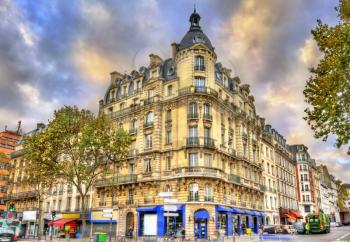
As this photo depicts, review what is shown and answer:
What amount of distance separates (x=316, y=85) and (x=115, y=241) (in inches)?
795

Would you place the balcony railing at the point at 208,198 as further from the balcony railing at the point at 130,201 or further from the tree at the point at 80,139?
the tree at the point at 80,139

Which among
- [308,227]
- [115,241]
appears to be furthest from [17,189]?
[308,227]

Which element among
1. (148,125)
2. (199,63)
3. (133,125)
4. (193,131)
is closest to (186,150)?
(193,131)

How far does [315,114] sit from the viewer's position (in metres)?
18.3

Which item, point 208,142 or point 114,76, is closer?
point 208,142

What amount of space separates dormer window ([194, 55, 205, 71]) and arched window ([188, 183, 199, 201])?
13.7 meters

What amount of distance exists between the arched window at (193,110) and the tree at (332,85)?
19.7 meters

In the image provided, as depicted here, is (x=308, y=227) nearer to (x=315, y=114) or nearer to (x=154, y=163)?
(x=154, y=163)

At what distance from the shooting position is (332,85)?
56.7ft

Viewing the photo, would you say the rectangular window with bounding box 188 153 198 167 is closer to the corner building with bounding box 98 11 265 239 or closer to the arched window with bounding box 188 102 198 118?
the corner building with bounding box 98 11 265 239

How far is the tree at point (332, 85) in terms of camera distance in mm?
17047

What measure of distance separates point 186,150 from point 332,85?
21268mm

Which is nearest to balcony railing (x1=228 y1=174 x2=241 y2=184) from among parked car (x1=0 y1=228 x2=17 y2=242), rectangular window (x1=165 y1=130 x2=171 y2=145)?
rectangular window (x1=165 y1=130 x2=171 y2=145)

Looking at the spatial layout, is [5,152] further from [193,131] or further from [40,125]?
[193,131]
